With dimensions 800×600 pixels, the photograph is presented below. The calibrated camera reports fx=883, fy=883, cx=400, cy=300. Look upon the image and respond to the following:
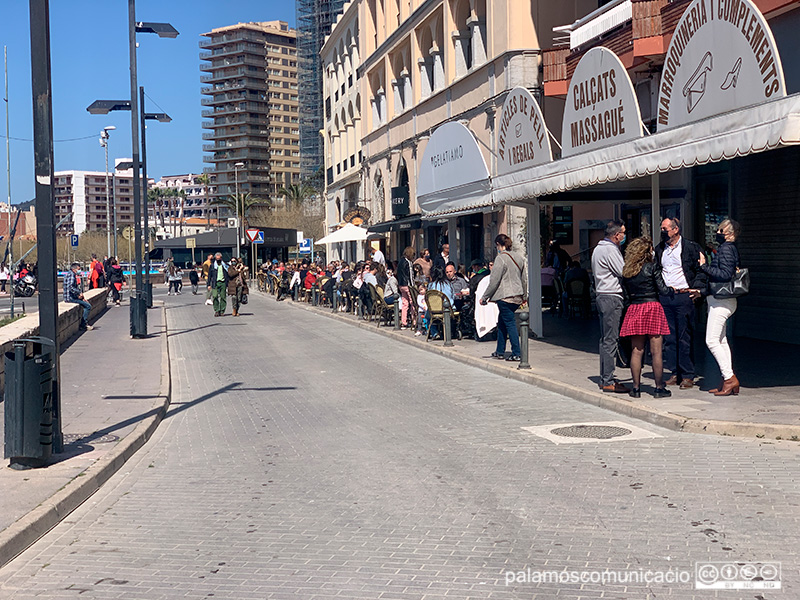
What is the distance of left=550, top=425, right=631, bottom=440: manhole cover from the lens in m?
8.50

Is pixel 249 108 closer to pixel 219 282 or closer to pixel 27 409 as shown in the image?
pixel 219 282

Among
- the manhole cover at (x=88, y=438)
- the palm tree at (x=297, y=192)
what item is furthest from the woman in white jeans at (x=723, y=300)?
the palm tree at (x=297, y=192)

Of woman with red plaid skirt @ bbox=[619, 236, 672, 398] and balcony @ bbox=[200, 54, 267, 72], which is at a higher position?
Answer: balcony @ bbox=[200, 54, 267, 72]

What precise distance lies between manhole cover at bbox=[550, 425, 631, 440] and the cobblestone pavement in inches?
12.6

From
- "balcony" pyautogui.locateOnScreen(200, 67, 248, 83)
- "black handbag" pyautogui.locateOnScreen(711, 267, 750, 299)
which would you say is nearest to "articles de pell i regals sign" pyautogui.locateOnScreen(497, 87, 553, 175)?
"black handbag" pyautogui.locateOnScreen(711, 267, 750, 299)

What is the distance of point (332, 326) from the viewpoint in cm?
2430

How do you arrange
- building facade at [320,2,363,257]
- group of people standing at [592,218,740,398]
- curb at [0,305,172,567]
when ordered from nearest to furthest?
curb at [0,305,172,567], group of people standing at [592,218,740,398], building facade at [320,2,363,257]

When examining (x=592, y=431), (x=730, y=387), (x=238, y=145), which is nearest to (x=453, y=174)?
(x=730, y=387)

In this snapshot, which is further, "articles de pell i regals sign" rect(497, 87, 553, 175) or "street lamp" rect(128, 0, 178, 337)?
"street lamp" rect(128, 0, 178, 337)

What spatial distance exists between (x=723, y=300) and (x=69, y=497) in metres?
6.89

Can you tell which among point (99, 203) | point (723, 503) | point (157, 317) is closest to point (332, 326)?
point (157, 317)

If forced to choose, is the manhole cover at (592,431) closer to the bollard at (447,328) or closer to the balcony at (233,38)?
the bollard at (447,328)

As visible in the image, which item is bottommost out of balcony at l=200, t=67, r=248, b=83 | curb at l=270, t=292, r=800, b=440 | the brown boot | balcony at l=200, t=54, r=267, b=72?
curb at l=270, t=292, r=800, b=440

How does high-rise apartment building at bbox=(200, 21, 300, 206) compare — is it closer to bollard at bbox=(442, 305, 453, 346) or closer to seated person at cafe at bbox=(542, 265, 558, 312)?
seated person at cafe at bbox=(542, 265, 558, 312)
